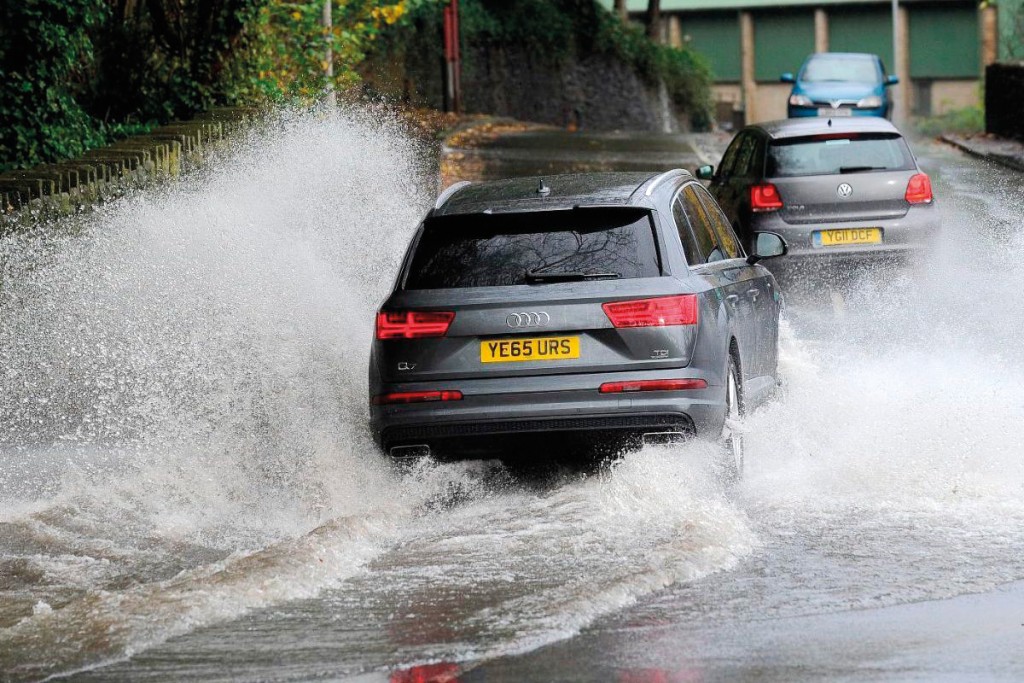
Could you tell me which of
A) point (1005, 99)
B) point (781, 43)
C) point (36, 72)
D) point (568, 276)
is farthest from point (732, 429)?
point (781, 43)

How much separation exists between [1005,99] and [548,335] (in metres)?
29.1

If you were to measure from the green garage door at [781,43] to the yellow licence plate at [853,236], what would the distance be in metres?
50.8

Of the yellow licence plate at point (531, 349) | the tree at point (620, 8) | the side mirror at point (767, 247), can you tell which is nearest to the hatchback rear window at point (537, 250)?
the yellow licence plate at point (531, 349)

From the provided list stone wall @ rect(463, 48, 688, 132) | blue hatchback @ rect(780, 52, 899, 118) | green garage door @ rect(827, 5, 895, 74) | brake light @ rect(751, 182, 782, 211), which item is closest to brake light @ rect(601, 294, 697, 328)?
brake light @ rect(751, 182, 782, 211)

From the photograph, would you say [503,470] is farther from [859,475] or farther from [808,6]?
[808,6]

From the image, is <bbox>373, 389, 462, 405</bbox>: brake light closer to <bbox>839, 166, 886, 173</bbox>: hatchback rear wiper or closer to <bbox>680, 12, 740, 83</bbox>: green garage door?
<bbox>839, 166, 886, 173</bbox>: hatchback rear wiper

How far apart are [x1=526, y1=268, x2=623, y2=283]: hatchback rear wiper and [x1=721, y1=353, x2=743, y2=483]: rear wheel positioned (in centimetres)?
78

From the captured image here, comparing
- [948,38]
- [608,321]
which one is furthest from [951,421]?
[948,38]

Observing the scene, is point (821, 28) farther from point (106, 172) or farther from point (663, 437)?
point (663, 437)

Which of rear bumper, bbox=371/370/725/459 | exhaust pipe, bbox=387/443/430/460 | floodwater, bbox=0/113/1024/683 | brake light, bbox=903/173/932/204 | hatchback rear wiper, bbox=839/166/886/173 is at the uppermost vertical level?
hatchback rear wiper, bbox=839/166/886/173

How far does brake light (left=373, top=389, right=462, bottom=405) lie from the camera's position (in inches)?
316

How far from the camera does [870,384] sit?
11.0m

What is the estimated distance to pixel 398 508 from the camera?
8.08 meters

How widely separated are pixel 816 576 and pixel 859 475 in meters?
1.83
